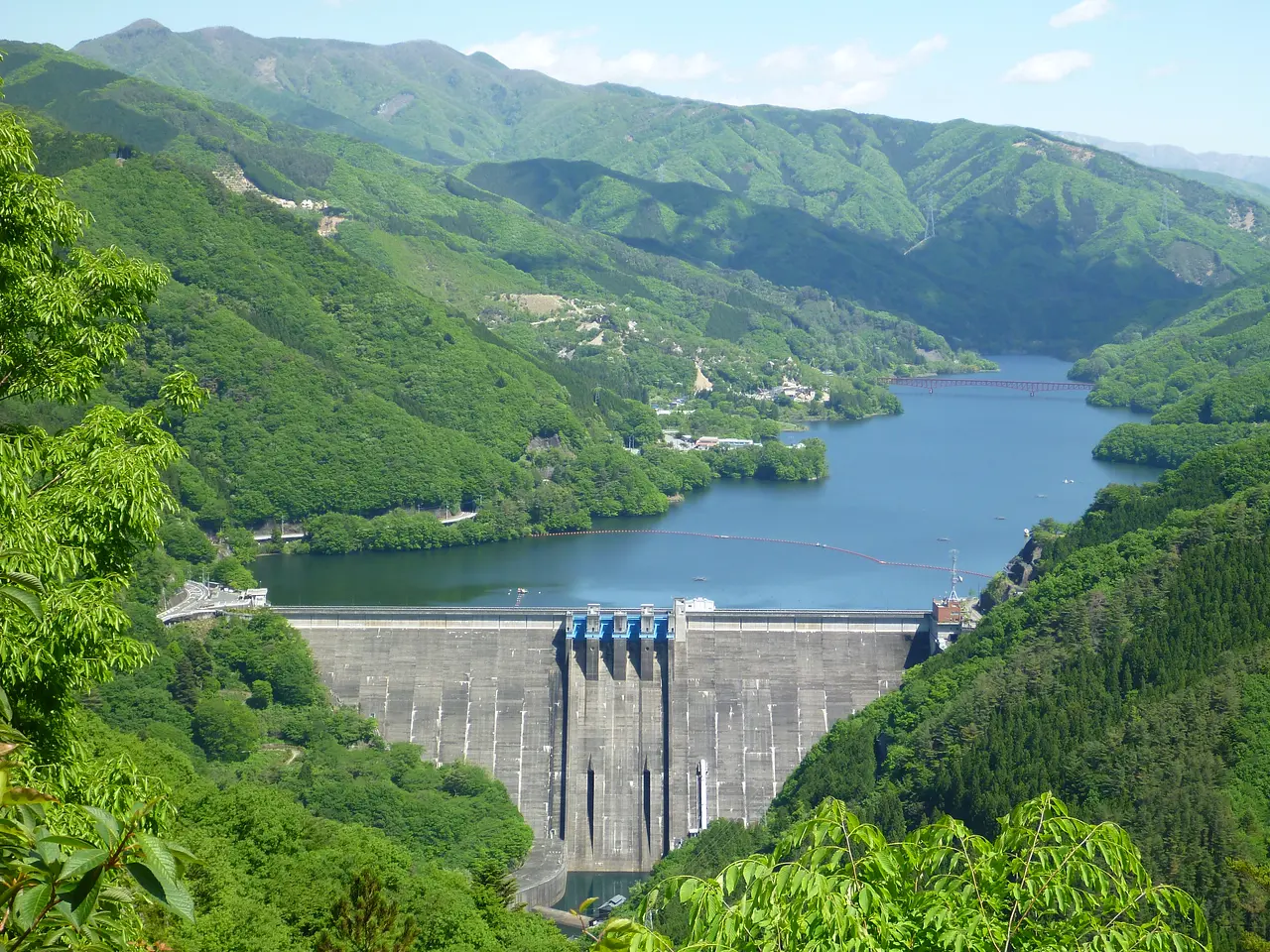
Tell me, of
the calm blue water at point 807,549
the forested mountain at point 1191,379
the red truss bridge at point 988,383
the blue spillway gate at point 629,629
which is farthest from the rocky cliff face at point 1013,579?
the red truss bridge at point 988,383

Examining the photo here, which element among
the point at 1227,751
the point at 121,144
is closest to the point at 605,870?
the point at 1227,751

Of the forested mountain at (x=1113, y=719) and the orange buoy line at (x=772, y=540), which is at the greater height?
the forested mountain at (x=1113, y=719)

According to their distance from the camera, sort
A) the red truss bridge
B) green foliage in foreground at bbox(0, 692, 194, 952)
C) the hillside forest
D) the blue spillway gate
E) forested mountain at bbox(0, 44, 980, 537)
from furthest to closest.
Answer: the red truss bridge < forested mountain at bbox(0, 44, 980, 537) < the blue spillway gate < the hillside forest < green foliage in foreground at bbox(0, 692, 194, 952)

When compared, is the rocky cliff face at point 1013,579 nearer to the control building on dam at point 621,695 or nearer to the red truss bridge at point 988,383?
the control building on dam at point 621,695

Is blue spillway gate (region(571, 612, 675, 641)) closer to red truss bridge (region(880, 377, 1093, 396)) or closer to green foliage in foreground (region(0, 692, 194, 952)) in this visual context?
green foliage in foreground (region(0, 692, 194, 952))

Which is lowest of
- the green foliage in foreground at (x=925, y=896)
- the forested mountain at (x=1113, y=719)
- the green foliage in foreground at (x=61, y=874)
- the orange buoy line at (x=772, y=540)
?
the orange buoy line at (x=772, y=540)

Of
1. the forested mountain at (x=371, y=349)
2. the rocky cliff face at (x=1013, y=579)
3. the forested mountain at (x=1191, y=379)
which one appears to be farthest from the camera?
the forested mountain at (x=1191, y=379)

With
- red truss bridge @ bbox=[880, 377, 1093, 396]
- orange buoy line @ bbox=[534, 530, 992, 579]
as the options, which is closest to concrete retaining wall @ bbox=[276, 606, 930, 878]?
orange buoy line @ bbox=[534, 530, 992, 579]
